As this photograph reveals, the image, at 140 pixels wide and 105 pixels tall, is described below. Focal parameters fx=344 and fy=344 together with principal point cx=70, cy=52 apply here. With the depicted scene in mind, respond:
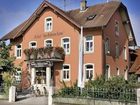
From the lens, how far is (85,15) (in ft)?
124

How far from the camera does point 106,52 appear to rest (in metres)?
35.6

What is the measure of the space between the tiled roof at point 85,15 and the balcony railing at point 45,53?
3.42 metres

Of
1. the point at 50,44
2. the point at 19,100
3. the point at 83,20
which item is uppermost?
the point at 83,20

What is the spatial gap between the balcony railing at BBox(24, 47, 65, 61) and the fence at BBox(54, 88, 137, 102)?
10.6 m

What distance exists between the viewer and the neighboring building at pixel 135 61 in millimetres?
38925

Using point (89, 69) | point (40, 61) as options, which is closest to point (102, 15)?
point (89, 69)

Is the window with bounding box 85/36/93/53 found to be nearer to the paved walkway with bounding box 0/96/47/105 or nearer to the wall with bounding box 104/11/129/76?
the wall with bounding box 104/11/129/76

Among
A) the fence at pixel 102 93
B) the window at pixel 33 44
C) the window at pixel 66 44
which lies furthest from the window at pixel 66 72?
the fence at pixel 102 93

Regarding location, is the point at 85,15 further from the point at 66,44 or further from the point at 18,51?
the point at 18,51

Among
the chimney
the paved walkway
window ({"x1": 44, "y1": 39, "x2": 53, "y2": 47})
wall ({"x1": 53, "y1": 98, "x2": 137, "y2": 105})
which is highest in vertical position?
the chimney

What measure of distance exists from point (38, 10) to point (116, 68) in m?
11.0

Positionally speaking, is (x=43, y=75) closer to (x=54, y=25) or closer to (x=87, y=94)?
(x=54, y=25)

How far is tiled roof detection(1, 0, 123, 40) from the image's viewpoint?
3469 cm

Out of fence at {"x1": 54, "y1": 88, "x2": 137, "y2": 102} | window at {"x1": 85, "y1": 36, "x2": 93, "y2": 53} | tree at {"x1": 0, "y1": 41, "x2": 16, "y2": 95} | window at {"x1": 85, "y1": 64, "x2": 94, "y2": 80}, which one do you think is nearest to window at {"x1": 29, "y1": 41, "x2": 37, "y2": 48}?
tree at {"x1": 0, "y1": 41, "x2": 16, "y2": 95}
